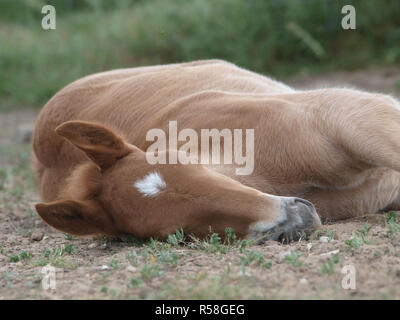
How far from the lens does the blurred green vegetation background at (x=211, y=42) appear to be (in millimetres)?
9695

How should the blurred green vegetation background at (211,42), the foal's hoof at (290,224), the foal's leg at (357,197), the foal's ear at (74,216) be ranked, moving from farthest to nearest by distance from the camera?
the blurred green vegetation background at (211,42) → the foal's leg at (357,197) → the foal's ear at (74,216) → the foal's hoof at (290,224)

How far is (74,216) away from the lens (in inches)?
151

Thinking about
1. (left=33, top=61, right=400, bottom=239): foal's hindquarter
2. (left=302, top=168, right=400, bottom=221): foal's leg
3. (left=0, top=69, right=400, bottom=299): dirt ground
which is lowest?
(left=0, top=69, right=400, bottom=299): dirt ground

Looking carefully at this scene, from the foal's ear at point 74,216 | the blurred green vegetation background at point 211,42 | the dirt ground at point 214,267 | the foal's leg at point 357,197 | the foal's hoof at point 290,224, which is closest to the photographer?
the dirt ground at point 214,267

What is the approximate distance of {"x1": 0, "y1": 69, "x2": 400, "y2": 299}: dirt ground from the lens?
115 inches

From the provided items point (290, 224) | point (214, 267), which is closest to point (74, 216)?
point (214, 267)

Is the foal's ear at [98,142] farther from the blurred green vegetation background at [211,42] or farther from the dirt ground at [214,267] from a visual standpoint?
the blurred green vegetation background at [211,42]

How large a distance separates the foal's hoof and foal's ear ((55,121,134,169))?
93cm

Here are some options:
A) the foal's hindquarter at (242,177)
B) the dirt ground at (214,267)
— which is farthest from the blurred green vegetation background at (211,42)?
the dirt ground at (214,267)

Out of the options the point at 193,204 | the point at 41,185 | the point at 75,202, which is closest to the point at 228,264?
the point at 193,204

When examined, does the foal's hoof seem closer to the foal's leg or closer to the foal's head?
the foal's head

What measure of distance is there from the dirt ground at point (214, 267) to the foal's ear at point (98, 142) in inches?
20.1

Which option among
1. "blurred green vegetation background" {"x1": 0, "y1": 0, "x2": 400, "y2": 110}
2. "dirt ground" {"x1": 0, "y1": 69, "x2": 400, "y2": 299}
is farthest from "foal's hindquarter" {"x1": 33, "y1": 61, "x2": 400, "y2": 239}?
"blurred green vegetation background" {"x1": 0, "y1": 0, "x2": 400, "y2": 110}
